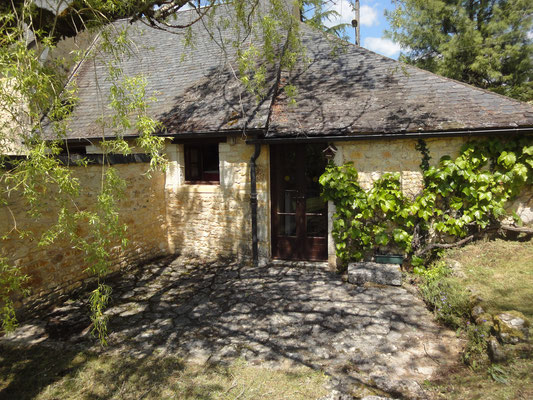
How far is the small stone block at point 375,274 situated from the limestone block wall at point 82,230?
3871mm

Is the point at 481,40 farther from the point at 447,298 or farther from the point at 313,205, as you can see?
the point at 447,298

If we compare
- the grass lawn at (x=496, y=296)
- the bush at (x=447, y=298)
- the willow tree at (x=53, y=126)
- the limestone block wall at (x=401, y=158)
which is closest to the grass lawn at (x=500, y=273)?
the grass lawn at (x=496, y=296)

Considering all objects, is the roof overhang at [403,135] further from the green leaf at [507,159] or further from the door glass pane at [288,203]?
the door glass pane at [288,203]

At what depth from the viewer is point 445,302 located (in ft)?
14.3

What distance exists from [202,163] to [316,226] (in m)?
3.00

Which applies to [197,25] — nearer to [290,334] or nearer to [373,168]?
[373,168]

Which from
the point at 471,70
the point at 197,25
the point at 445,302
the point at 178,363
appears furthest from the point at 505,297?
the point at 471,70

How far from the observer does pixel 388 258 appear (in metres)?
6.03

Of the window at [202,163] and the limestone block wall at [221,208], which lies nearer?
the limestone block wall at [221,208]

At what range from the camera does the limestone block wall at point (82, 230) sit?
15.3 ft

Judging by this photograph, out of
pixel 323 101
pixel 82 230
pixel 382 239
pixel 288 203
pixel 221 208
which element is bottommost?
pixel 382 239

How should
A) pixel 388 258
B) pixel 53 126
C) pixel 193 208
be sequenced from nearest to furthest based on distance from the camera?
pixel 53 126 < pixel 388 258 < pixel 193 208

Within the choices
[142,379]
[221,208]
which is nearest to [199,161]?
[221,208]

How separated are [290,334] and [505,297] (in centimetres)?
270
